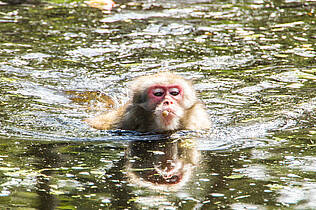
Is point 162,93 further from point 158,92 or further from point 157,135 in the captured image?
point 157,135

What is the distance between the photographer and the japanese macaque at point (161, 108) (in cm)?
730

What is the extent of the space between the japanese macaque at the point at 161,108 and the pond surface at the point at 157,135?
142mm

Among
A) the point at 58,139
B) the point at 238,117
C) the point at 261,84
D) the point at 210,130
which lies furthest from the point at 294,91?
the point at 58,139

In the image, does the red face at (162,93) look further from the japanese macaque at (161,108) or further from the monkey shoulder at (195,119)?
the monkey shoulder at (195,119)

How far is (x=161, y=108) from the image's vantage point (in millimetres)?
7211

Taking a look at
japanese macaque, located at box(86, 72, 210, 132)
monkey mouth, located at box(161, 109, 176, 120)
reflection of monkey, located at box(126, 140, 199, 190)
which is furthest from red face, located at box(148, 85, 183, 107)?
reflection of monkey, located at box(126, 140, 199, 190)

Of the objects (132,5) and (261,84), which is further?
(132,5)

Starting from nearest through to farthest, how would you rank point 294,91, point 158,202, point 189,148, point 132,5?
1. point 158,202
2. point 189,148
3. point 294,91
4. point 132,5

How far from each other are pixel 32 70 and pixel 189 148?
4363mm

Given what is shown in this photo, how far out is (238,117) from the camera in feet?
26.3

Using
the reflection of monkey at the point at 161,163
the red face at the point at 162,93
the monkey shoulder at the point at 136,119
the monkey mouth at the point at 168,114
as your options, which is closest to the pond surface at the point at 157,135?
the reflection of monkey at the point at 161,163

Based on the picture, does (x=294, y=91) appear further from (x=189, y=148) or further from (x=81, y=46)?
(x=81, y=46)

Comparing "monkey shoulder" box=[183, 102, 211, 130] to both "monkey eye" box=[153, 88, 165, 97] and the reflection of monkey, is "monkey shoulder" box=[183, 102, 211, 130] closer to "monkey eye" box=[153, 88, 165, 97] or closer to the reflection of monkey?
"monkey eye" box=[153, 88, 165, 97]

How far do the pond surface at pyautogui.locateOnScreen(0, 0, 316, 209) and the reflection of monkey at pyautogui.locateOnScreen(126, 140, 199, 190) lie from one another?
0.04 feet
